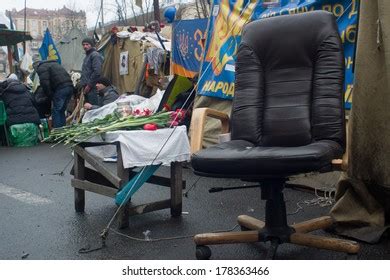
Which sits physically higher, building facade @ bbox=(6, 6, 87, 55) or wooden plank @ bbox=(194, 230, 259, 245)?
building facade @ bbox=(6, 6, 87, 55)

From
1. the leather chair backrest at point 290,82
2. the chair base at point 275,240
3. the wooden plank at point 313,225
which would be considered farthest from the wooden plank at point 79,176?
the wooden plank at point 313,225

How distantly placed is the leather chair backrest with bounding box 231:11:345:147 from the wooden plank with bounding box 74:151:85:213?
162 centimetres

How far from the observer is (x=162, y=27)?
13.8 m

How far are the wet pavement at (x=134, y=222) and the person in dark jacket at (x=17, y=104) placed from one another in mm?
4028

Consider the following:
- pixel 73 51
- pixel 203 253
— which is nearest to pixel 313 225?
pixel 203 253

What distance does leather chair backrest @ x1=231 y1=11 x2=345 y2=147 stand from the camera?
347 cm

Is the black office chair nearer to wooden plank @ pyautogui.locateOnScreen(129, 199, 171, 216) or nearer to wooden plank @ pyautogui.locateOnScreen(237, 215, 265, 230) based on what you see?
wooden plank @ pyautogui.locateOnScreen(237, 215, 265, 230)

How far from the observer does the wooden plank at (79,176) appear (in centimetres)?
464

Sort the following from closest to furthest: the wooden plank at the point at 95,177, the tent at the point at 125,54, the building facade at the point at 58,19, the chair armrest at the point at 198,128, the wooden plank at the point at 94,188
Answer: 1. the chair armrest at the point at 198,128
2. the wooden plank at the point at 94,188
3. the wooden plank at the point at 95,177
4. the tent at the point at 125,54
5. the building facade at the point at 58,19

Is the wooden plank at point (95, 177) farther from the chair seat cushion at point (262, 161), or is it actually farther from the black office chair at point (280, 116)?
the chair seat cushion at point (262, 161)

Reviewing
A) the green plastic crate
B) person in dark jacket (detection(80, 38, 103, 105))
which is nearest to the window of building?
person in dark jacket (detection(80, 38, 103, 105))

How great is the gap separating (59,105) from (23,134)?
95cm

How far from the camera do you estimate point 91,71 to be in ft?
34.2
